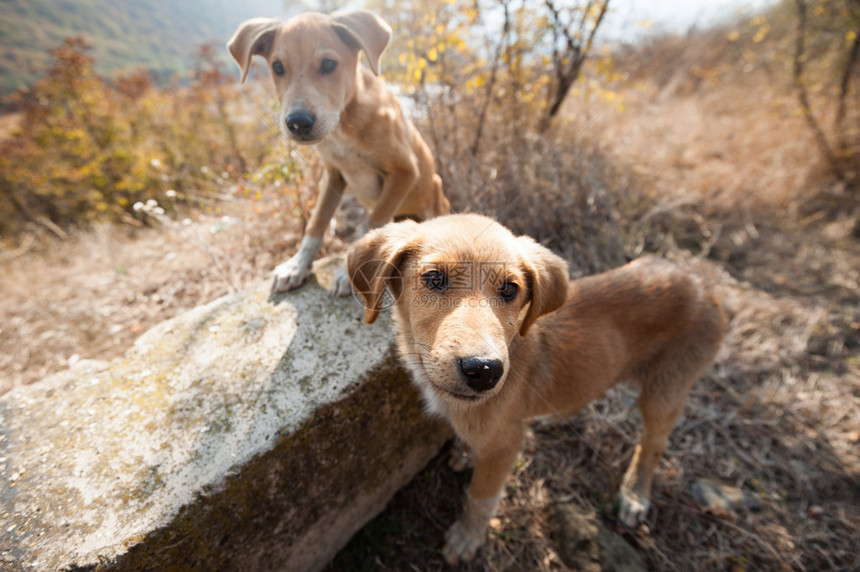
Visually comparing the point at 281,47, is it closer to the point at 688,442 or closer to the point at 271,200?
the point at 271,200

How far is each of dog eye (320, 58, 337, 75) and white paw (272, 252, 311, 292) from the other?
1.24 metres

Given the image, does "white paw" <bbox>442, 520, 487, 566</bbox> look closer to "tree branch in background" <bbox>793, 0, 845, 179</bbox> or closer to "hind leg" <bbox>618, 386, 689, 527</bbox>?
"hind leg" <bbox>618, 386, 689, 527</bbox>

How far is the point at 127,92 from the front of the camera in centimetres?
974

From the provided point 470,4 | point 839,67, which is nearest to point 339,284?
point 470,4

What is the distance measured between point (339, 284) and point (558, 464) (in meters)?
2.20

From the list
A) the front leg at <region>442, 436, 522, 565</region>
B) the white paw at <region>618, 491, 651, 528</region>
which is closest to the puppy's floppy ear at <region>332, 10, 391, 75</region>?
the front leg at <region>442, 436, 522, 565</region>

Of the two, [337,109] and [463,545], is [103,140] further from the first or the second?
[463,545]

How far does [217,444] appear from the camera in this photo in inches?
68.6

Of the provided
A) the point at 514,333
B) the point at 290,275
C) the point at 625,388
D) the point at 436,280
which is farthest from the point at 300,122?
the point at 625,388

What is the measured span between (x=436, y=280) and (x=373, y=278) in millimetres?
379

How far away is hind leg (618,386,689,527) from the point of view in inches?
100

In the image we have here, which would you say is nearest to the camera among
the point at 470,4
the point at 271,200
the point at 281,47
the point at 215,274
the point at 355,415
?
the point at 355,415

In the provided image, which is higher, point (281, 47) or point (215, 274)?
point (281, 47)

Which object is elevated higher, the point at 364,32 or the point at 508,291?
the point at 364,32
